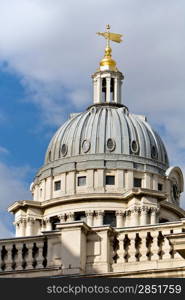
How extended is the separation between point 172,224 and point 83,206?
4400 centimetres

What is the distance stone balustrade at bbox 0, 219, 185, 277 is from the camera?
29.2 meters

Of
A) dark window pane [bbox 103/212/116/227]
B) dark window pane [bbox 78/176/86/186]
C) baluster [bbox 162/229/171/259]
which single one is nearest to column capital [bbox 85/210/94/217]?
dark window pane [bbox 103/212/116/227]

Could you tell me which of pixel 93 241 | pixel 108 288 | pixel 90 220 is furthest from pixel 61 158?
pixel 108 288

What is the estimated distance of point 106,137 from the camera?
78250mm

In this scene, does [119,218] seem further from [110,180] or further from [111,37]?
[111,37]

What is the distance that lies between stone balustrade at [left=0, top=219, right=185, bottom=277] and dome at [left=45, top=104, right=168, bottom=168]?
154ft

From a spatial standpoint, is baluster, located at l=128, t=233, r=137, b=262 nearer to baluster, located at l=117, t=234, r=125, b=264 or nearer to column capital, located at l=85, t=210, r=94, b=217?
baluster, located at l=117, t=234, r=125, b=264

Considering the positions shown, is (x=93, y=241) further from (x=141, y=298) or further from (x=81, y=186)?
(x=81, y=186)

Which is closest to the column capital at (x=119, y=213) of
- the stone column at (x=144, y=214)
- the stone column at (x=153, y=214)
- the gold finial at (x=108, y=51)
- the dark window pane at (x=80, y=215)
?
the stone column at (x=144, y=214)

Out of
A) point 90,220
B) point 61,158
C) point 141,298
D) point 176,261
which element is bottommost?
point 141,298

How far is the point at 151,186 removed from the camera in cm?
7625

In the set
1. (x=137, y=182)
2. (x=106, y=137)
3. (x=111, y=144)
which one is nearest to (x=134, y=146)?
(x=111, y=144)

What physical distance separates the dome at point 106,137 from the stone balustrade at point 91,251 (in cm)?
4692

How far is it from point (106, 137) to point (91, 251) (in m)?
48.3
